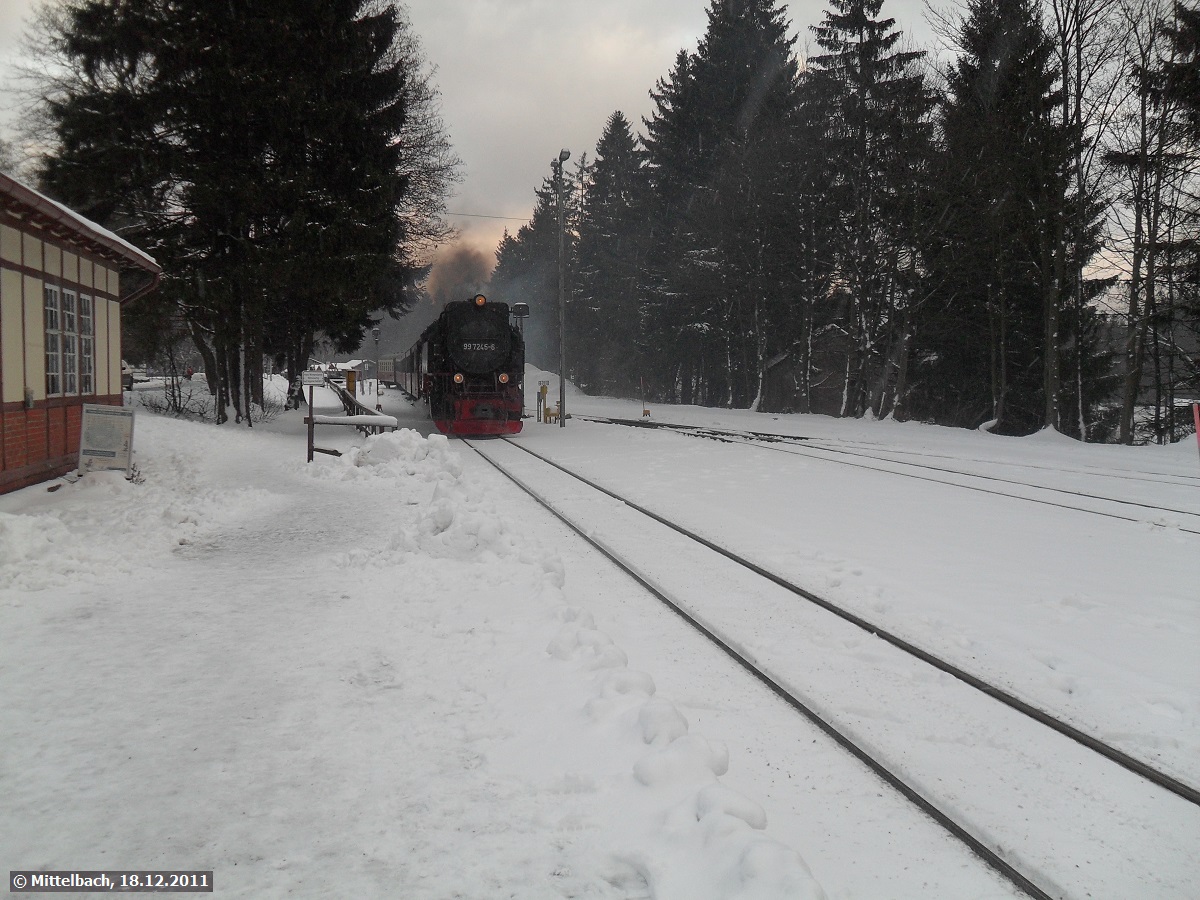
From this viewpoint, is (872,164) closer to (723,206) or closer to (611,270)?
(723,206)

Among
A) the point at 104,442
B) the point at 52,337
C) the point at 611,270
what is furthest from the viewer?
the point at 611,270

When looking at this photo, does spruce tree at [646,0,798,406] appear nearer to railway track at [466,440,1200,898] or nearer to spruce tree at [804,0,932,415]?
spruce tree at [804,0,932,415]

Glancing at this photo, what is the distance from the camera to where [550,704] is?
416 centimetres

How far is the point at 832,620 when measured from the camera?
5785mm

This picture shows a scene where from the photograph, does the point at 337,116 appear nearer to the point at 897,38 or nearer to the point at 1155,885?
the point at 1155,885

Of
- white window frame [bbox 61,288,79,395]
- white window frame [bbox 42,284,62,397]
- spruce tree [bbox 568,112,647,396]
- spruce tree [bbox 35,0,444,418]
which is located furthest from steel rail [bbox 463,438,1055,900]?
spruce tree [bbox 568,112,647,396]

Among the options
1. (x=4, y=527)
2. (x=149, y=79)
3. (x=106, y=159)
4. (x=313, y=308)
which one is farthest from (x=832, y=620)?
(x=149, y=79)

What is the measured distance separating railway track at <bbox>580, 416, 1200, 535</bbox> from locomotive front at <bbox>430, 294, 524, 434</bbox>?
549cm

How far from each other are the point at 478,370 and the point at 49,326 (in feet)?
39.0

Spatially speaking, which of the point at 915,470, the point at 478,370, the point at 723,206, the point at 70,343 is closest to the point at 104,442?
the point at 70,343

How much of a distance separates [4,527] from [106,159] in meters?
14.6

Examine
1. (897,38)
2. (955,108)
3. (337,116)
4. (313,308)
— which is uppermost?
(897,38)

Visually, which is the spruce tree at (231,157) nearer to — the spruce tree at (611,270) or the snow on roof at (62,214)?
the snow on roof at (62,214)

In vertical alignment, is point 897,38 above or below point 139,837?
above
